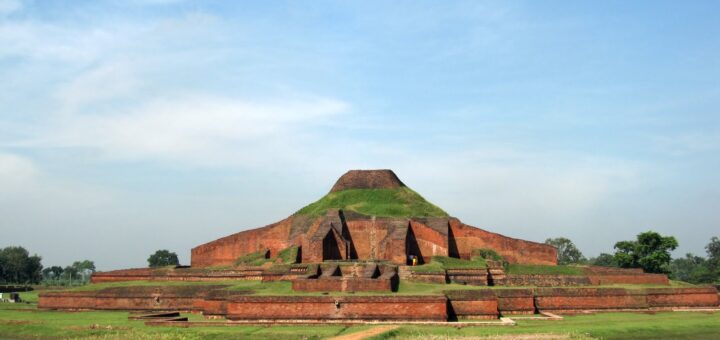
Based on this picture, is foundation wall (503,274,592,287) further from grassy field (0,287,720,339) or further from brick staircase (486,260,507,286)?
grassy field (0,287,720,339)

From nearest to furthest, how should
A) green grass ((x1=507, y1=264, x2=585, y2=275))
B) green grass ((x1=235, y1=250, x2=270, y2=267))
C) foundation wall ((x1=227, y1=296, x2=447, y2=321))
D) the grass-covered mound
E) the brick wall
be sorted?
1. foundation wall ((x1=227, y1=296, x2=447, y2=321))
2. green grass ((x1=507, y1=264, x2=585, y2=275))
3. the grass-covered mound
4. green grass ((x1=235, y1=250, x2=270, y2=267))
5. the brick wall

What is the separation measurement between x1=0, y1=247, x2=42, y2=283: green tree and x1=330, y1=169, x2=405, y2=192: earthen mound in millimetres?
38337

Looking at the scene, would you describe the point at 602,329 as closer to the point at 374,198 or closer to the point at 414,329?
the point at 414,329

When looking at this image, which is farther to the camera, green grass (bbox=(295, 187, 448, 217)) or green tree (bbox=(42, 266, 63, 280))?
green tree (bbox=(42, 266, 63, 280))

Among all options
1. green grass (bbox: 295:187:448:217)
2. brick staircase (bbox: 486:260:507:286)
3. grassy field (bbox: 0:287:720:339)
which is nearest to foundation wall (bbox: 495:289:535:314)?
grassy field (bbox: 0:287:720:339)

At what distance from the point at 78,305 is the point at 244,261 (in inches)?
274

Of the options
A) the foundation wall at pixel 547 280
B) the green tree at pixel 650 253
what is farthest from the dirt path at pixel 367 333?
the green tree at pixel 650 253

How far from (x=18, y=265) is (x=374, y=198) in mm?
40755

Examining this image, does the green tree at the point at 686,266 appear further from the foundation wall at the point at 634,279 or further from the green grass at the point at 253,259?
the green grass at the point at 253,259

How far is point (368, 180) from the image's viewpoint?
3206 cm

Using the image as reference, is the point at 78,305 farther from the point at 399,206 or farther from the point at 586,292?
the point at 586,292

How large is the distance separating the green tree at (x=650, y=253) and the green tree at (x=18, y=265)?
4894cm

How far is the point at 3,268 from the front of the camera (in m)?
56.8

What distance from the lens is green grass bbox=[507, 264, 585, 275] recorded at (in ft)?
80.5
